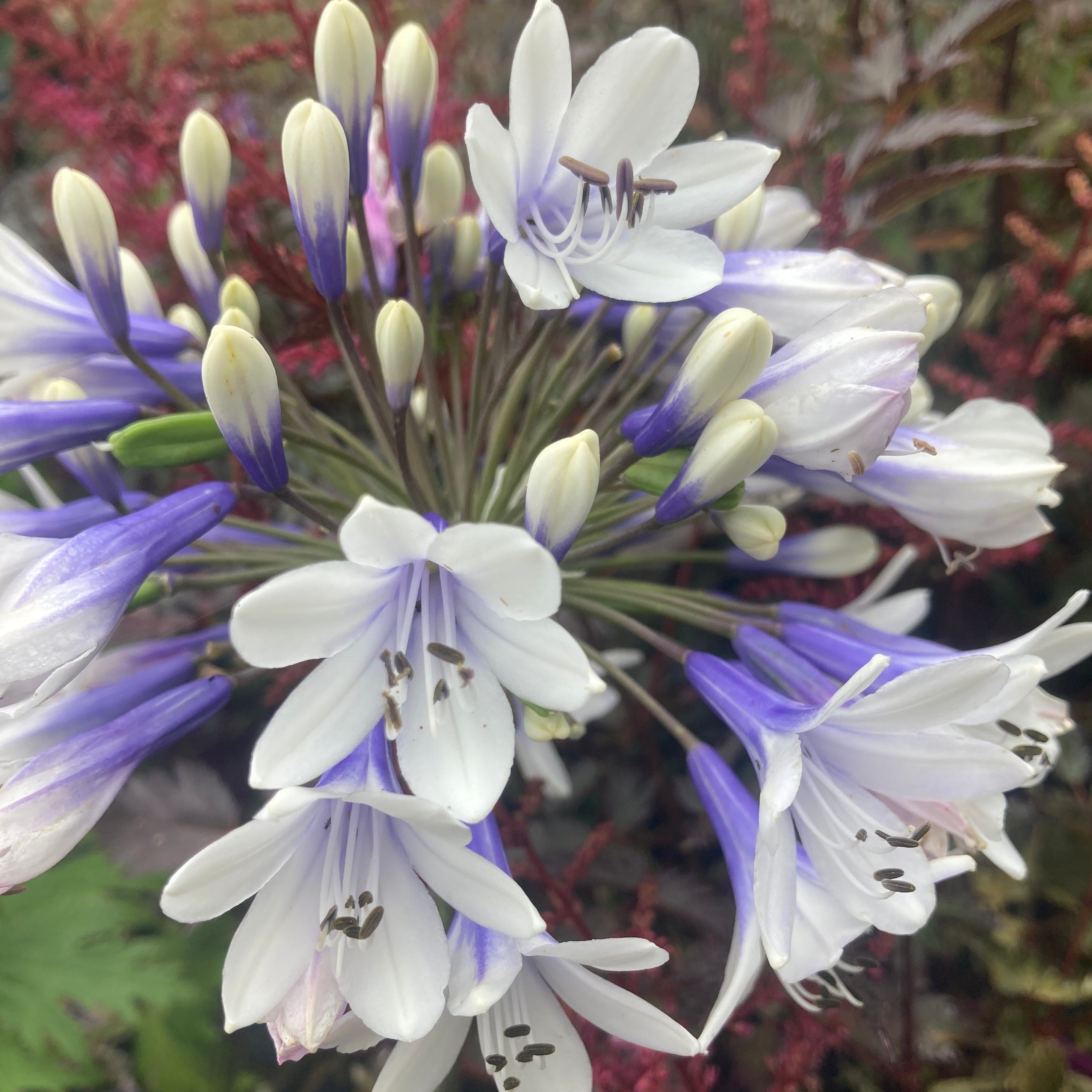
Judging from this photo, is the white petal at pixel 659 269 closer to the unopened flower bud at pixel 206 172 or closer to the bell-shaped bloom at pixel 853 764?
the bell-shaped bloom at pixel 853 764

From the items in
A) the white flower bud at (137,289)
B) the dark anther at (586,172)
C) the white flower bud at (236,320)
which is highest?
the dark anther at (586,172)

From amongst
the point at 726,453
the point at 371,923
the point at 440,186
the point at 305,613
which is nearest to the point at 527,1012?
the point at 371,923

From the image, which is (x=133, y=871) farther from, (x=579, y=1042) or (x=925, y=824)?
(x=925, y=824)

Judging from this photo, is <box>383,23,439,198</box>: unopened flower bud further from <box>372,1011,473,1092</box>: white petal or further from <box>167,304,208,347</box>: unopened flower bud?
<box>372,1011,473,1092</box>: white petal

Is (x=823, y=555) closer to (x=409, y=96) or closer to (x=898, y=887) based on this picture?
(x=898, y=887)

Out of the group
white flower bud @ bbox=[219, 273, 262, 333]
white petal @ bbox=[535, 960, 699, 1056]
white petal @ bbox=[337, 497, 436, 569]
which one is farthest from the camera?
white flower bud @ bbox=[219, 273, 262, 333]

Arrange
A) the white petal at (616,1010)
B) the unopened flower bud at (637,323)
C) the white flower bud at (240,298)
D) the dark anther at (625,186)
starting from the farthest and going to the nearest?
the unopened flower bud at (637,323) → the white flower bud at (240,298) → the dark anther at (625,186) → the white petal at (616,1010)

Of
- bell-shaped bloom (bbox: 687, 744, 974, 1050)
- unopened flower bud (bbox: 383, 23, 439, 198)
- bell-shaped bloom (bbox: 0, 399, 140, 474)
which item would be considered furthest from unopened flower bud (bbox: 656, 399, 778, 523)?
bell-shaped bloom (bbox: 0, 399, 140, 474)

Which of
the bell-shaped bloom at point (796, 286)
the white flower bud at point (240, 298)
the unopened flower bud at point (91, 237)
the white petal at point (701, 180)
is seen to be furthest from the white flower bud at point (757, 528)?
the unopened flower bud at point (91, 237)
